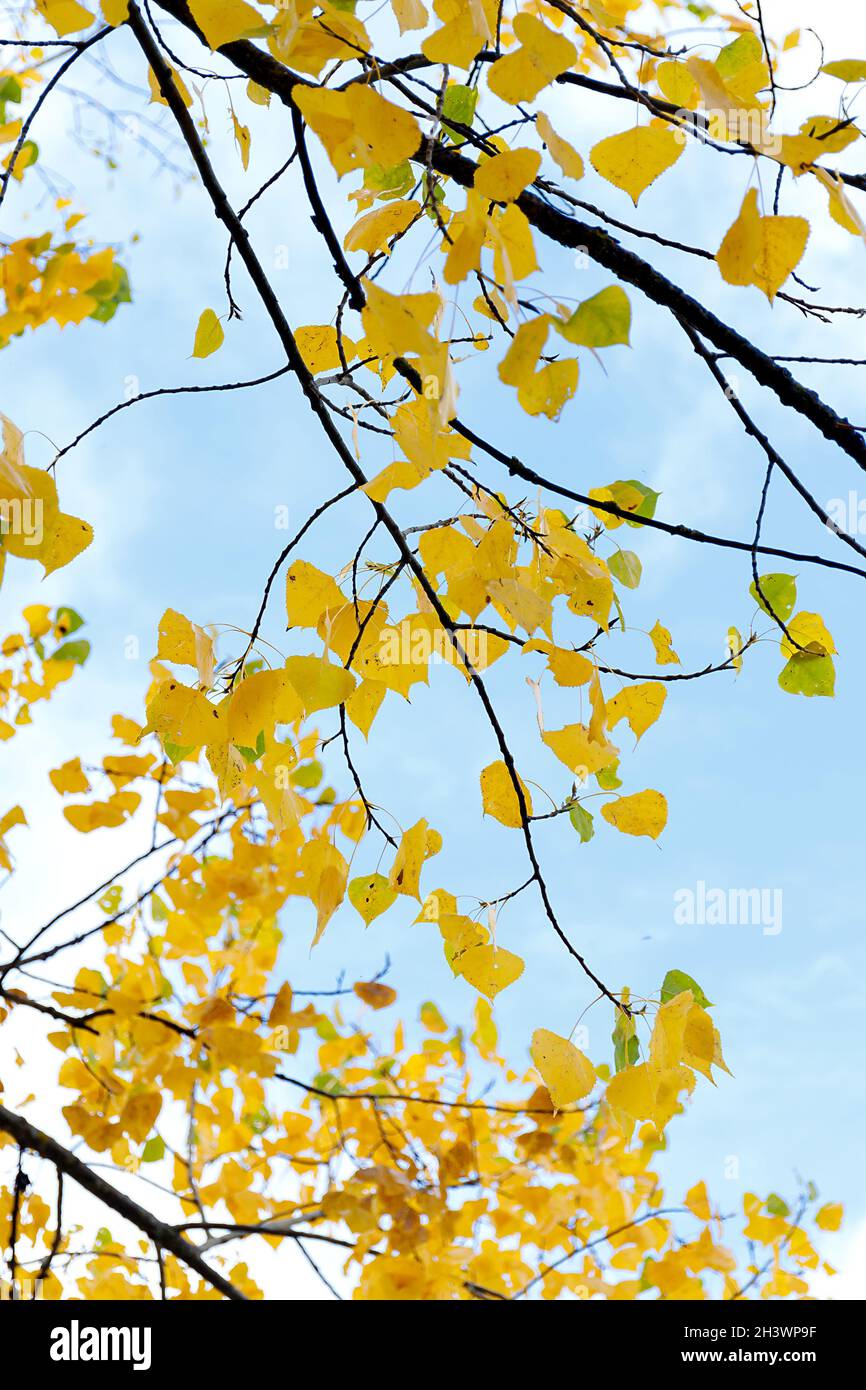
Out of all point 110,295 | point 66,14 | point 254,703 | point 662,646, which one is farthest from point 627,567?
point 110,295

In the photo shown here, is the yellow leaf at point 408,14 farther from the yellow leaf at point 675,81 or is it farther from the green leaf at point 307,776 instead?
the green leaf at point 307,776

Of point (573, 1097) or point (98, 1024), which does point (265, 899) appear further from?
point (573, 1097)

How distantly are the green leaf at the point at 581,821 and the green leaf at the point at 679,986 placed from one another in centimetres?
16

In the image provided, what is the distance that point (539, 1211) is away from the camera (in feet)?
8.43

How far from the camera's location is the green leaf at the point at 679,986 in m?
0.90

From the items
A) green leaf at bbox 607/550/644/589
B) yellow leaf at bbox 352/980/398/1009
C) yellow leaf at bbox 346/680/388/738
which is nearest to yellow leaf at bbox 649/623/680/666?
green leaf at bbox 607/550/644/589

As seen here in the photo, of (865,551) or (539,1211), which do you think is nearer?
(865,551)

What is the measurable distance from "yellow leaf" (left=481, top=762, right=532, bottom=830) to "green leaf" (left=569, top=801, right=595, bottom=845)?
0.05m

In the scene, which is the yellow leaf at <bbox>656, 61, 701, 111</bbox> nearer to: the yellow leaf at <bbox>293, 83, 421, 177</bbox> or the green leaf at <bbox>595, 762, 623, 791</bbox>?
the yellow leaf at <bbox>293, 83, 421, 177</bbox>
